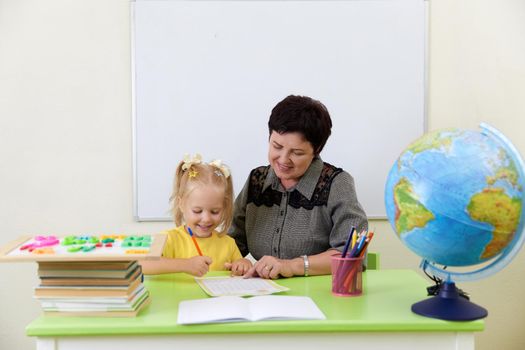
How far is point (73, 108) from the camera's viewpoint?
2.92 meters

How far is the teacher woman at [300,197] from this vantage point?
7.16ft

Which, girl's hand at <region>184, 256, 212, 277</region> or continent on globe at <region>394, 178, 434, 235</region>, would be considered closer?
continent on globe at <region>394, 178, 434, 235</region>

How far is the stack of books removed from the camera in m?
1.46

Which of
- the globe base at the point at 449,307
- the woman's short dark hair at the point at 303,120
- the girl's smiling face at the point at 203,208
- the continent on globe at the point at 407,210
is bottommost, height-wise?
the globe base at the point at 449,307

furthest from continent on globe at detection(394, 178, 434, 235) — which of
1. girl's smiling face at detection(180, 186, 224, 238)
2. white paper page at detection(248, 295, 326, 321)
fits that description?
girl's smiling face at detection(180, 186, 224, 238)

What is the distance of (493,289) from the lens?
305cm

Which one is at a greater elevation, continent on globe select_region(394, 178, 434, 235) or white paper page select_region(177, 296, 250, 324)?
continent on globe select_region(394, 178, 434, 235)

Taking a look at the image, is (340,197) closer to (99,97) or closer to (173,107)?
(173,107)

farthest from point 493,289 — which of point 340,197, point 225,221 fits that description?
point 225,221

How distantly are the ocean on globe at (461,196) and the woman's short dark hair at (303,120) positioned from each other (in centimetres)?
75

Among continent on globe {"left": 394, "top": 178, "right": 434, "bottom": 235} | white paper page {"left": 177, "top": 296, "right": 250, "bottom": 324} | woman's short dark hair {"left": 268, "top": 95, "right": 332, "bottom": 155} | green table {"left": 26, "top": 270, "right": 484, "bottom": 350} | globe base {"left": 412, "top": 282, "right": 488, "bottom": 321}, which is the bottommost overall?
green table {"left": 26, "top": 270, "right": 484, "bottom": 350}

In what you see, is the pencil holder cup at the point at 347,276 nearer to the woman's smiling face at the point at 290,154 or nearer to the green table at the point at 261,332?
the green table at the point at 261,332

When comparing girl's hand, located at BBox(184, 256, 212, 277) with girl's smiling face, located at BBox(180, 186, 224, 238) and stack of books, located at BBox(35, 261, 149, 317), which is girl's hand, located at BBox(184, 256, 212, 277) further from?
stack of books, located at BBox(35, 261, 149, 317)

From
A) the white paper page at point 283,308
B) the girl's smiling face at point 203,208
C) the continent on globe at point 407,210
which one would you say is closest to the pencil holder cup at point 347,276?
the white paper page at point 283,308
